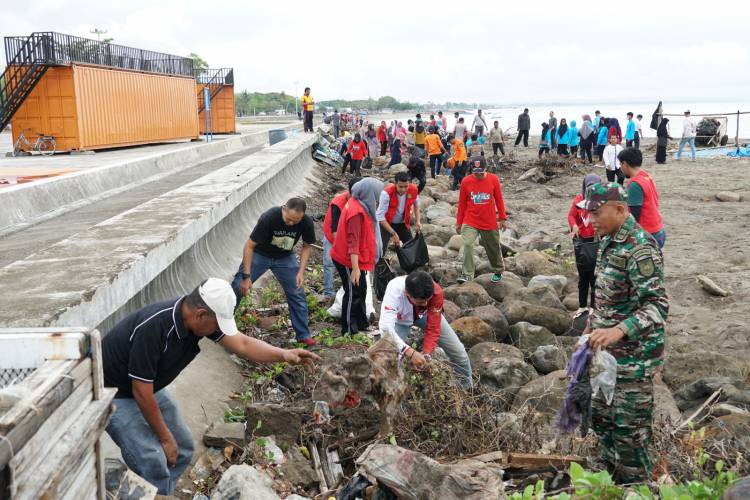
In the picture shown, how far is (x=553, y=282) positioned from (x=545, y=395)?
414 centimetres

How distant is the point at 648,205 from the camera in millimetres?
6656

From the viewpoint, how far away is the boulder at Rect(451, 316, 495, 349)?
23.0ft

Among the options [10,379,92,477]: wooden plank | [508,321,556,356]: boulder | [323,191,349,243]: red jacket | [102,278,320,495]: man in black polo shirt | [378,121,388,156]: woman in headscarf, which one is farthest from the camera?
[378,121,388,156]: woman in headscarf

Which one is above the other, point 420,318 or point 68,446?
point 68,446

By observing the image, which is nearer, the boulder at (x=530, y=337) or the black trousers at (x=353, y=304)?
the black trousers at (x=353, y=304)

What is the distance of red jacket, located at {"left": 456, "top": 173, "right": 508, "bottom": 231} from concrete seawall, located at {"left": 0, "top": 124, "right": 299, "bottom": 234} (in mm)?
5658

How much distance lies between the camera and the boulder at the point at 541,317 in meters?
7.78

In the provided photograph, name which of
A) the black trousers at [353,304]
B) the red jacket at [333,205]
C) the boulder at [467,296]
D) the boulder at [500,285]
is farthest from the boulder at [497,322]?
the red jacket at [333,205]

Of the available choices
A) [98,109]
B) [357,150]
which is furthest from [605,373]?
[98,109]

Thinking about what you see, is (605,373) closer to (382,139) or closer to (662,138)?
(662,138)

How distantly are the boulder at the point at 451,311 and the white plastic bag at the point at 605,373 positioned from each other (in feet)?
11.9

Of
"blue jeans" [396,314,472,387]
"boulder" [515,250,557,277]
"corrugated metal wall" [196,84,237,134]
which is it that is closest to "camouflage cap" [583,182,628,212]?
"blue jeans" [396,314,472,387]

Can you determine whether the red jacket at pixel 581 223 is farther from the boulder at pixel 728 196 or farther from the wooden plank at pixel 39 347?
the boulder at pixel 728 196

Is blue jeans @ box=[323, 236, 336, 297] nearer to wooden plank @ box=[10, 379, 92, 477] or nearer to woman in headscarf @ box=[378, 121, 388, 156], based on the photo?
wooden plank @ box=[10, 379, 92, 477]
